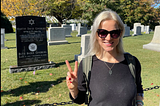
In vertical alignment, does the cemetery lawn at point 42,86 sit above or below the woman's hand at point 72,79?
below

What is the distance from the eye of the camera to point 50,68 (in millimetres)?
6727

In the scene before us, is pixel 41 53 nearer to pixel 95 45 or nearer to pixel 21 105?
pixel 21 105

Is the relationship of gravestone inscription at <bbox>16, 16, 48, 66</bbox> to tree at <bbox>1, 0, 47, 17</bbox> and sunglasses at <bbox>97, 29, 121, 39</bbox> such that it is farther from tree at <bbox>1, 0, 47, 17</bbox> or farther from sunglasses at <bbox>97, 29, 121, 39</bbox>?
tree at <bbox>1, 0, 47, 17</bbox>

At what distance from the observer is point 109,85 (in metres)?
1.62

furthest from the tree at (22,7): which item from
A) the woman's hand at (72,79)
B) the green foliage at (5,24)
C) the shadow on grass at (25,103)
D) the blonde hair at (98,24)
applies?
the woman's hand at (72,79)

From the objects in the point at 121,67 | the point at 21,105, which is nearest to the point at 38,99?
the point at 21,105

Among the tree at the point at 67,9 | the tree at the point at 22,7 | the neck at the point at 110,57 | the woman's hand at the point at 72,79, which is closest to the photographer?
the woman's hand at the point at 72,79

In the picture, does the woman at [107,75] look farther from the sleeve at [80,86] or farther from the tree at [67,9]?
the tree at [67,9]

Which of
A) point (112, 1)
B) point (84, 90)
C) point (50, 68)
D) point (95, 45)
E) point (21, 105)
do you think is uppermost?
point (112, 1)

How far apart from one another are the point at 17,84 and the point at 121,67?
4134 mm

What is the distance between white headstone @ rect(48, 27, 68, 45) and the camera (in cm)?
1268

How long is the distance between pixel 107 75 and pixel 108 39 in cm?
37

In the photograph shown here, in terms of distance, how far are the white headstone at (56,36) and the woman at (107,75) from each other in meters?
11.1

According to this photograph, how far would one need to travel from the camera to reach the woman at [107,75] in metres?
1.60
